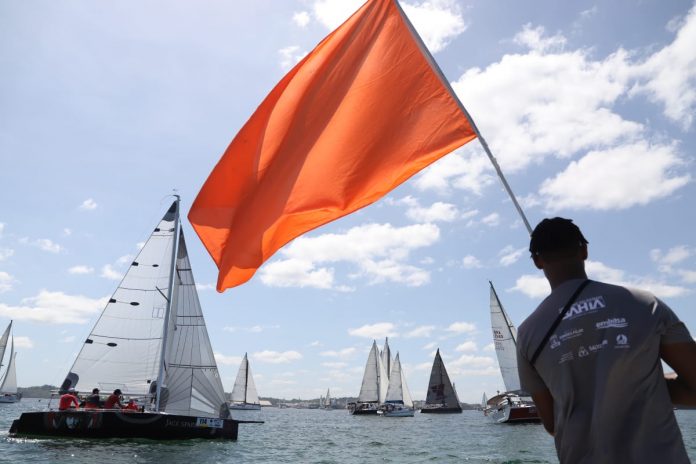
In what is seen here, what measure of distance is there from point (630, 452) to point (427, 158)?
11.6 ft

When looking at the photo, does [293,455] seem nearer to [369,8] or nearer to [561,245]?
[369,8]

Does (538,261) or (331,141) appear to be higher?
(331,141)

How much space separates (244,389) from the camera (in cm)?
10700

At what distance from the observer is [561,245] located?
255cm

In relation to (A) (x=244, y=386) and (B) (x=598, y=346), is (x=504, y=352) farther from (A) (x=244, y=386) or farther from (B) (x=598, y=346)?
(A) (x=244, y=386)

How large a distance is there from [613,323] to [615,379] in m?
0.21

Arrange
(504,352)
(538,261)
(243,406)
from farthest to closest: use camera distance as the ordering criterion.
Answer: (243,406)
(504,352)
(538,261)

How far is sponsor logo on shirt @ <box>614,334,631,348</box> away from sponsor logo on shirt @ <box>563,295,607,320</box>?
0.13 meters

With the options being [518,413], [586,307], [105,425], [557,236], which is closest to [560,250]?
[557,236]

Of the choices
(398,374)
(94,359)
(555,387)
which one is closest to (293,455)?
(94,359)

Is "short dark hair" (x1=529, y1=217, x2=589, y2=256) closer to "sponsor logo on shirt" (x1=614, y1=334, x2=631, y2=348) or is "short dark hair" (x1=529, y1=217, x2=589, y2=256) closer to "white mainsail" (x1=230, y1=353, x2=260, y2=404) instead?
"sponsor logo on shirt" (x1=614, y1=334, x2=631, y2=348)

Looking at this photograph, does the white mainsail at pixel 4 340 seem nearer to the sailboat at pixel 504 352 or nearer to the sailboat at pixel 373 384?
the sailboat at pixel 373 384

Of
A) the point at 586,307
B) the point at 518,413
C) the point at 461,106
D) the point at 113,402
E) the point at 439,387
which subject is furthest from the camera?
the point at 439,387

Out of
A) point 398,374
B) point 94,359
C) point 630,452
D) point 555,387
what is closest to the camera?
point 630,452
